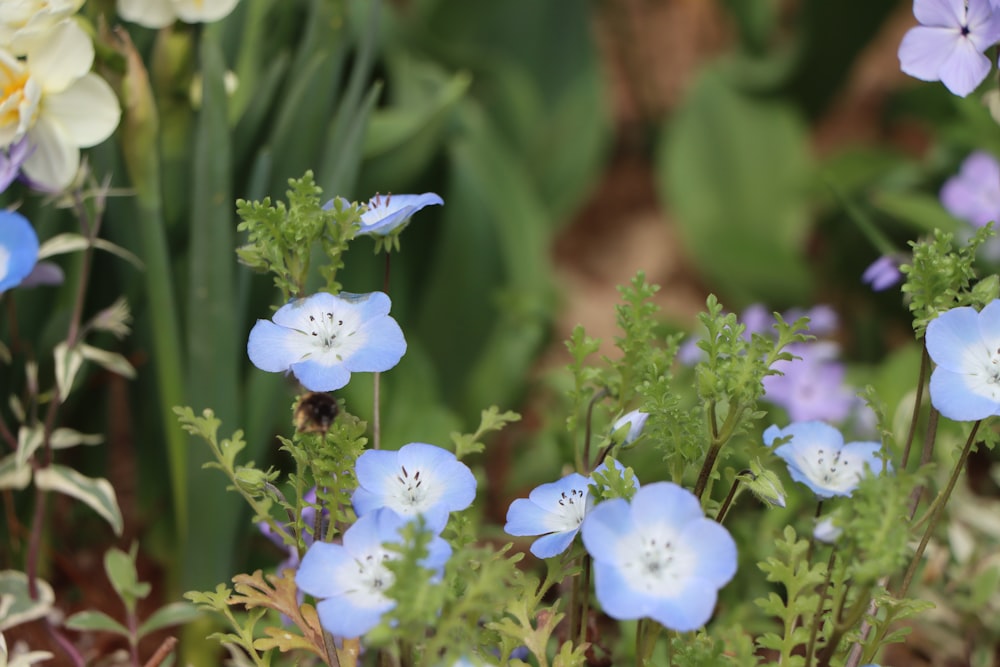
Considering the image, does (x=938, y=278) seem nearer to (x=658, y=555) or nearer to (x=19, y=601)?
(x=658, y=555)

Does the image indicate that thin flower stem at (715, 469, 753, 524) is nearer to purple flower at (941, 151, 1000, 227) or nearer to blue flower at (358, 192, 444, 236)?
blue flower at (358, 192, 444, 236)

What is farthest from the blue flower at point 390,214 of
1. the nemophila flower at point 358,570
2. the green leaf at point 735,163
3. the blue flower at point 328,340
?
the green leaf at point 735,163

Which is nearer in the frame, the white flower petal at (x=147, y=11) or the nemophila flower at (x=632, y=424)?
the nemophila flower at (x=632, y=424)

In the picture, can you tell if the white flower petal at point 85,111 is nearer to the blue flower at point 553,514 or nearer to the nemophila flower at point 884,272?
the blue flower at point 553,514

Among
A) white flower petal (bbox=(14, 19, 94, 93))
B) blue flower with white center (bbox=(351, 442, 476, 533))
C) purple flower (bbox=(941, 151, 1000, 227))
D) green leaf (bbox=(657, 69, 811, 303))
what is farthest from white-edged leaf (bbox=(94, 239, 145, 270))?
green leaf (bbox=(657, 69, 811, 303))


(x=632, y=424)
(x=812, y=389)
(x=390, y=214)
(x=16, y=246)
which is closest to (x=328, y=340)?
(x=390, y=214)

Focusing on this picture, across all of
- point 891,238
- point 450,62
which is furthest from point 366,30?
point 891,238
